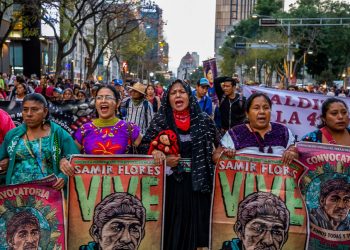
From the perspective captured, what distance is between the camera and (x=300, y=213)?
4.75 metres

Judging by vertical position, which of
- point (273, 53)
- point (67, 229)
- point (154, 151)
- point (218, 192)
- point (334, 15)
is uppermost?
point (334, 15)

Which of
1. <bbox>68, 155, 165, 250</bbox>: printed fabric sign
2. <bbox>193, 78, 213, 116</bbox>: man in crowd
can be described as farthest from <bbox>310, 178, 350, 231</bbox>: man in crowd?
<bbox>193, 78, 213, 116</bbox>: man in crowd

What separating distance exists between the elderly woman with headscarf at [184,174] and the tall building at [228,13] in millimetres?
180179

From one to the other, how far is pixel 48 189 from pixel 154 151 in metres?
0.98

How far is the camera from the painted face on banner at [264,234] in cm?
470

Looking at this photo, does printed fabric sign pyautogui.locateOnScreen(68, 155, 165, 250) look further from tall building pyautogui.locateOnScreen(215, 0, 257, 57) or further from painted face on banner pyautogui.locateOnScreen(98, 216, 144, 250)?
tall building pyautogui.locateOnScreen(215, 0, 257, 57)

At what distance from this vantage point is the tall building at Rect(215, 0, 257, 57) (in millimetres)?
184875

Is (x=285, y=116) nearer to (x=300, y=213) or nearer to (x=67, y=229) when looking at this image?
(x=300, y=213)

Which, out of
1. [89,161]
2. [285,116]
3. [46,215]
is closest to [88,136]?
[89,161]

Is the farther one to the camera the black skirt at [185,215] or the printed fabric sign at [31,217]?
the black skirt at [185,215]

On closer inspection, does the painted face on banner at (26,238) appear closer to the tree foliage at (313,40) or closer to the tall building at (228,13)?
the tree foliage at (313,40)

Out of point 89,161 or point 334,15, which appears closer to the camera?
point 89,161

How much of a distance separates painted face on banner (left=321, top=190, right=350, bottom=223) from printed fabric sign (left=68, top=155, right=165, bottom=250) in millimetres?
1514

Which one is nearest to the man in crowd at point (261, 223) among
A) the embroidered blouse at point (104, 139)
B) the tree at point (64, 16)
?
the embroidered blouse at point (104, 139)
